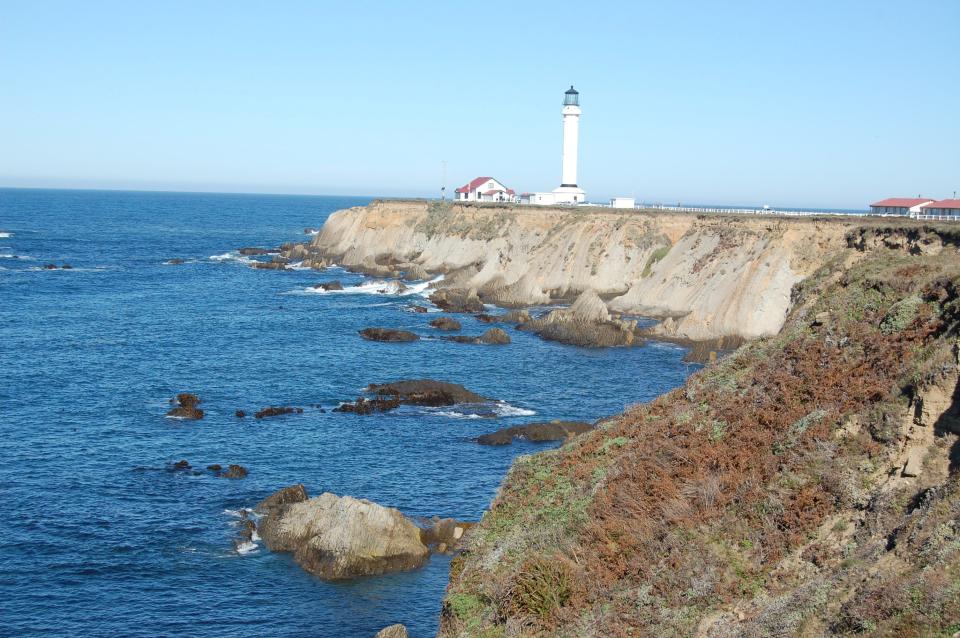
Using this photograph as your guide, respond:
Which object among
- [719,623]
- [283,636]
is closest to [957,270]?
[719,623]

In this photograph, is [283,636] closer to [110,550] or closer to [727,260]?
[110,550]

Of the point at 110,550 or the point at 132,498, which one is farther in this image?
the point at 132,498

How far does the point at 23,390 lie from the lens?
1832 inches

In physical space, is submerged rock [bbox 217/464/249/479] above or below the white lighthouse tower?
below

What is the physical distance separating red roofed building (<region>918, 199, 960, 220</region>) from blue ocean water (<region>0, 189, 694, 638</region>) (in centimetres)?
2686

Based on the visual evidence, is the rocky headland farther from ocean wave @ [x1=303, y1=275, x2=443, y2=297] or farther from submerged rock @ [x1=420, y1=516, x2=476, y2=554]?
ocean wave @ [x1=303, y1=275, x2=443, y2=297]

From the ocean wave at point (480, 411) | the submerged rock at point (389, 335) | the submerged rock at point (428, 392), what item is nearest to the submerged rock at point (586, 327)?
the submerged rock at point (389, 335)

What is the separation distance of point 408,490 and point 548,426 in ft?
28.4

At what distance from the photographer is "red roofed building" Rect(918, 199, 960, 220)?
228 ft

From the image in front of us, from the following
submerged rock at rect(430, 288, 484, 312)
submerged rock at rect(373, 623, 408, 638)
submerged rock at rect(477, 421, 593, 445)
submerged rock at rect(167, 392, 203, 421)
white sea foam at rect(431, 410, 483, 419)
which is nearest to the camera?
submerged rock at rect(373, 623, 408, 638)

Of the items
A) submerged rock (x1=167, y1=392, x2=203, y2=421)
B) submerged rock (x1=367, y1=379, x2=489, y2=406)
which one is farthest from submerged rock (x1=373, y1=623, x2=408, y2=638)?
submerged rock (x1=367, y1=379, x2=489, y2=406)

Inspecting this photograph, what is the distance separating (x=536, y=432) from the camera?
39.8 metres

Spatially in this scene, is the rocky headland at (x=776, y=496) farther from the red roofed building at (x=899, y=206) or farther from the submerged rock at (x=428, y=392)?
the red roofed building at (x=899, y=206)

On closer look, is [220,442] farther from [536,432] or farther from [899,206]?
[899,206]
